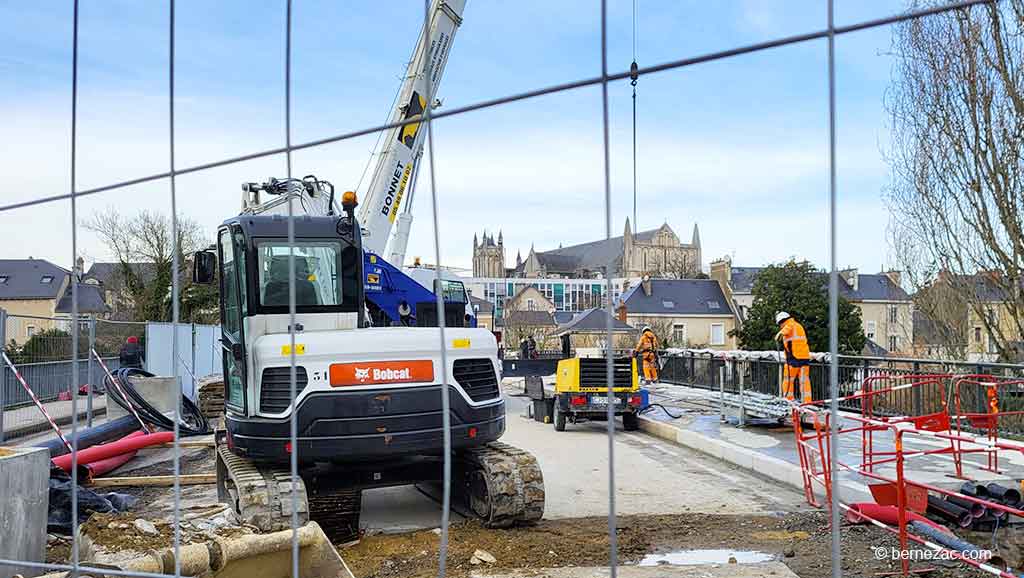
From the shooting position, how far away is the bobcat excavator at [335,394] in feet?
23.9

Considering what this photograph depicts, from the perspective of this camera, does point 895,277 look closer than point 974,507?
No

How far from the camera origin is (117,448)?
12305 millimetres

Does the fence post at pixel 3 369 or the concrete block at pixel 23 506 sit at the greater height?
the fence post at pixel 3 369

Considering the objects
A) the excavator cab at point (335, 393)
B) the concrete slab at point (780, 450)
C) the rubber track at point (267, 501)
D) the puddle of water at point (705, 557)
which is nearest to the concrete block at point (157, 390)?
the excavator cab at point (335, 393)

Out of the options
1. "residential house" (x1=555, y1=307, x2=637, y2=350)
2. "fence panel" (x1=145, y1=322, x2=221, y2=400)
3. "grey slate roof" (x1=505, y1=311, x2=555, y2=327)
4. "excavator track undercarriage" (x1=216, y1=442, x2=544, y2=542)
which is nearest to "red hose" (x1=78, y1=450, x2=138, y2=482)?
"excavator track undercarriage" (x1=216, y1=442, x2=544, y2=542)

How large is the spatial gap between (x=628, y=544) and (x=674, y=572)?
0.91 m

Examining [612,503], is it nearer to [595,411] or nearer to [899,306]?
[595,411]

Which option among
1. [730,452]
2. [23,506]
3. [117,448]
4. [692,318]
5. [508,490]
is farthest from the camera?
[692,318]

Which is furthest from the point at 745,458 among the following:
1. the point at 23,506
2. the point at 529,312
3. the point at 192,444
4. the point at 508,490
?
the point at 529,312

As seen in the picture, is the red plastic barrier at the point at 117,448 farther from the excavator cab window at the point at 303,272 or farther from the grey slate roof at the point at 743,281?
the grey slate roof at the point at 743,281

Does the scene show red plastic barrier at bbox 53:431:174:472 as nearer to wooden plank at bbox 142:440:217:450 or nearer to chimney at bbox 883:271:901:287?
wooden plank at bbox 142:440:217:450

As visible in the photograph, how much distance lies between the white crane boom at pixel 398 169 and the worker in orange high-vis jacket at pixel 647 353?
883 cm

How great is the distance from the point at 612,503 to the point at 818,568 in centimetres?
447

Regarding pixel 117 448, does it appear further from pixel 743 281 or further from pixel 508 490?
pixel 743 281
